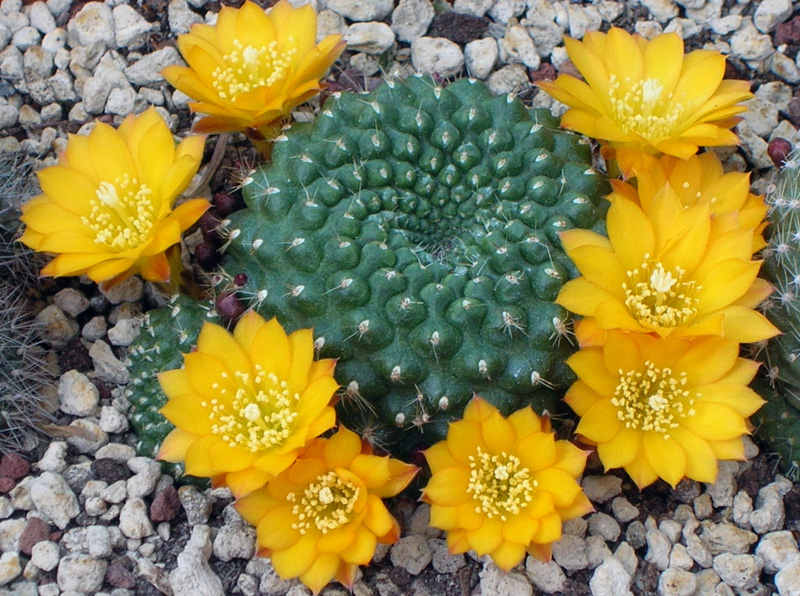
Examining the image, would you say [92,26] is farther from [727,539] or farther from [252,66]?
[727,539]

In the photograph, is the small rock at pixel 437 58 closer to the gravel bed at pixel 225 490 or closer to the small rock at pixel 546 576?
the gravel bed at pixel 225 490

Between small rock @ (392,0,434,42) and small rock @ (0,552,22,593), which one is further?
small rock @ (392,0,434,42)

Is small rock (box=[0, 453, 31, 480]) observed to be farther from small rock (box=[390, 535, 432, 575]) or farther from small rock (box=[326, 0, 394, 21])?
small rock (box=[326, 0, 394, 21])

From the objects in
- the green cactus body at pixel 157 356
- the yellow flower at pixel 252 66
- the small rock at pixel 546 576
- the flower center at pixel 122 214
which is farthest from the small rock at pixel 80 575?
the yellow flower at pixel 252 66

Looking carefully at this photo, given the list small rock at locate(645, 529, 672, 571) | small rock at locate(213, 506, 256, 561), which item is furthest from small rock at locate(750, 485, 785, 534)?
small rock at locate(213, 506, 256, 561)

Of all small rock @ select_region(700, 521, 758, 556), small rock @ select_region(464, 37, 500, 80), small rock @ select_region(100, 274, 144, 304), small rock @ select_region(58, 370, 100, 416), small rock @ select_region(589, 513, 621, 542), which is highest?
small rock @ select_region(464, 37, 500, 80)

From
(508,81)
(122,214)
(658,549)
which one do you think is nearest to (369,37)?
(508,81)
